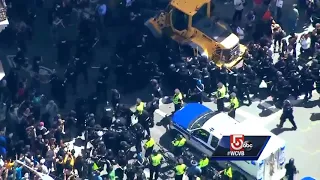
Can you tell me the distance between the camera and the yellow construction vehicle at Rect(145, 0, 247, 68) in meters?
42.1

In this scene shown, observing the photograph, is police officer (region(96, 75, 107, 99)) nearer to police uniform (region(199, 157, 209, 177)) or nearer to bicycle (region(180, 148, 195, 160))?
bicycle (region(180, 148, 195, 160))

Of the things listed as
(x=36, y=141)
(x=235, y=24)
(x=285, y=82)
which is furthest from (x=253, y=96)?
(x=36, y=141)

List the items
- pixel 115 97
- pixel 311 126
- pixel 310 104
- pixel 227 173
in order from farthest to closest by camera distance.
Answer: pixel 310 104 → pixel 311 126 → pixel 115 97 → pixel 227 173

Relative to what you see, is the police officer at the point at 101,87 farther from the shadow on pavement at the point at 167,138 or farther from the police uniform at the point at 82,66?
the shadow on pavement at the point at 167,138

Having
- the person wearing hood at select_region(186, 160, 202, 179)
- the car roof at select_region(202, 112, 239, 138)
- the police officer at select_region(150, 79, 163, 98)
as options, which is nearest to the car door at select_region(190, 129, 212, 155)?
the car roof at select_region(202, 112, 239, 138)

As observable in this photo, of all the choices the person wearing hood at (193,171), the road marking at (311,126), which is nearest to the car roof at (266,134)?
the person wearing hood at (193,171)

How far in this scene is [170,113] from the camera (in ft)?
133

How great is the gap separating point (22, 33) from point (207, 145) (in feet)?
38.2

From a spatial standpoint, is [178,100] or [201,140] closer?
[201,140]

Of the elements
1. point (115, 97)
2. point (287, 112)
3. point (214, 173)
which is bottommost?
point (214, 173)

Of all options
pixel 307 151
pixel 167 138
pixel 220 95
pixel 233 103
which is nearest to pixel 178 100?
pixel 167 138

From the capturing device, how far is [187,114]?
3800cm

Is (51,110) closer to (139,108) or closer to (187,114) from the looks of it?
(139,108)

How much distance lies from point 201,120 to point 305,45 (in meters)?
8.29
